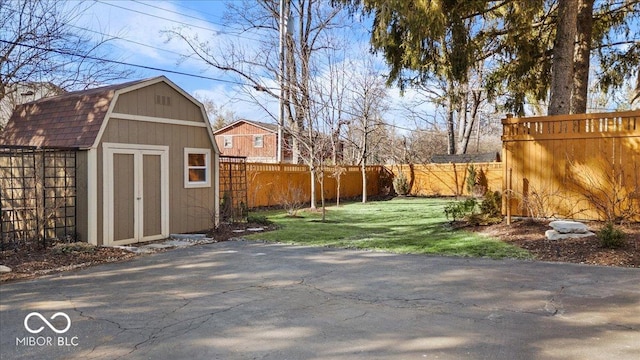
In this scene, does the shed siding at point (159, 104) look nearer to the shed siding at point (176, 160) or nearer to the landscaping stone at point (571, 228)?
the shed siding at point (176, 160)

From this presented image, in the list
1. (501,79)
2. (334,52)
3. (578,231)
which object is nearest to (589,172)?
(578,231)

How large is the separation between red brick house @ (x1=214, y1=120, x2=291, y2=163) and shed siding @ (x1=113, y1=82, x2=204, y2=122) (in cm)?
2056

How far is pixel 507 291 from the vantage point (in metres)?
5.02

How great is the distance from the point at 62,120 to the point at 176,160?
230cm

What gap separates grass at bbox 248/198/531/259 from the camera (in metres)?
7.59

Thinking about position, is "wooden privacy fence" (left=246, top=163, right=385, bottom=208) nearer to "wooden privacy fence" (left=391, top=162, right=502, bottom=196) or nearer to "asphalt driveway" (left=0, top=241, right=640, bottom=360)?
"wooden privacy fence" (left=391, top=162, right=502, bottom=196)

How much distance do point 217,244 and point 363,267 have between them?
3595 millimetres

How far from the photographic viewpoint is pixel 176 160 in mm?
9797

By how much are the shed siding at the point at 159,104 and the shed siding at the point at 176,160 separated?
22cm

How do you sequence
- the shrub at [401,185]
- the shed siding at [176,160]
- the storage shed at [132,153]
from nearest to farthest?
the storage shed at [132,153]
the shed siding at [176,160]
the shrub at [401,185]

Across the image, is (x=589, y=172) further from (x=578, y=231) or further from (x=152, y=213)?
(x=152, y=213)

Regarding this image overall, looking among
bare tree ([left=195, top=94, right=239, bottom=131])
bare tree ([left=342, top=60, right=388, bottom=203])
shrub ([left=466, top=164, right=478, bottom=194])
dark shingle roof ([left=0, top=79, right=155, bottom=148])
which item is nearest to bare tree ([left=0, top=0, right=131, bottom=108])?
dark shingle roof ([left=0, top=79, right=155, bottom=148])

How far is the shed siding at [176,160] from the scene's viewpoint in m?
8.48

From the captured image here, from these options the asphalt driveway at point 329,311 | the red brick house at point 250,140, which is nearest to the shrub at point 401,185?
the red brick house at point 250,140
